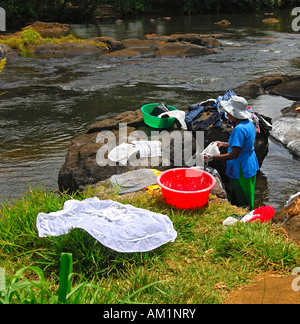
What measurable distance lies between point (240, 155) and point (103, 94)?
328 inches

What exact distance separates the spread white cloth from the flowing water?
117 inches

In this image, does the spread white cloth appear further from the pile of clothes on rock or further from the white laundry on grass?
the pile of clothes on rock

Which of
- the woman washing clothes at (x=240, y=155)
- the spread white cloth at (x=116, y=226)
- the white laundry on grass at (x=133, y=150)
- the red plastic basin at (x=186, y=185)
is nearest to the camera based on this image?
the spread white cloth at (x=116, y=226)

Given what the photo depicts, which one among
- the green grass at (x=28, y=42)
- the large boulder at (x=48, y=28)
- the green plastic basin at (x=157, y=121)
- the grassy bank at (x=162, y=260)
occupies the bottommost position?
the grassy bank at (x=162, y=260)

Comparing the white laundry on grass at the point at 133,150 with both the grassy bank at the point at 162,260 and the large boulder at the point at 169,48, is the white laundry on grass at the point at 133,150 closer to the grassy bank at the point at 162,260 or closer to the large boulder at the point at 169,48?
the grassy bank at the point at 162,260

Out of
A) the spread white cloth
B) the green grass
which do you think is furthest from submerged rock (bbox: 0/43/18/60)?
the spread white cloth

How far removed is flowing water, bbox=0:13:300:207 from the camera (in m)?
7.17

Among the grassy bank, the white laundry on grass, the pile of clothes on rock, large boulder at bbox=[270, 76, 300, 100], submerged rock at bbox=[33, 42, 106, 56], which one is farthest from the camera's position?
submerged rock at bbox=[33, 42, 106, 56]

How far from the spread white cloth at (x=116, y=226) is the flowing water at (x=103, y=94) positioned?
298 centimetres

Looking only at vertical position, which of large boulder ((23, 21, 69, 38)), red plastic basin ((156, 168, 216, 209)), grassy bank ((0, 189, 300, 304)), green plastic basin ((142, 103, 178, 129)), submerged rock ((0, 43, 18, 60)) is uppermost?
large boulder ((23, 21, 69, 38))

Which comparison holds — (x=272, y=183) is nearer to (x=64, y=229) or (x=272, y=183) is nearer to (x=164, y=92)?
(x=64, y=229)

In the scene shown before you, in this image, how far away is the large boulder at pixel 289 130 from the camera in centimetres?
802

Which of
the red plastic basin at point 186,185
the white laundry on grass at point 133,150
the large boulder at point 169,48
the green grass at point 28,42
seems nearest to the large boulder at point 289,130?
the white laundry on grass at point 133,150

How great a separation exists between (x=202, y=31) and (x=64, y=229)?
2685 cm
